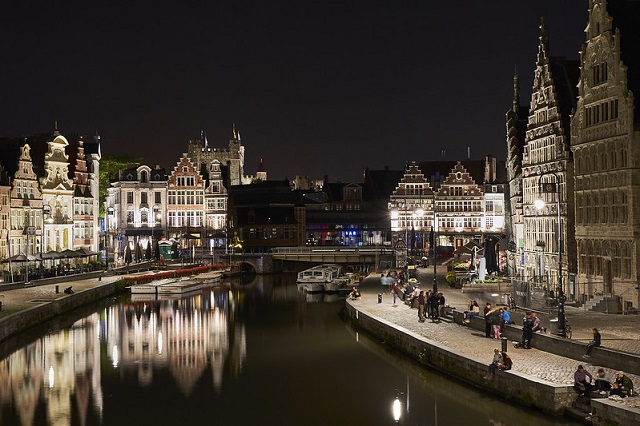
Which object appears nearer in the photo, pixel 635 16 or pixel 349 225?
pixel 635 16

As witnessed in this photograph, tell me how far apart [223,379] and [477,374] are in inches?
379

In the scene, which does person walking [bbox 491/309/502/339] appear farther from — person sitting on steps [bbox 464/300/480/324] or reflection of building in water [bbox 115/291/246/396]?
reflection of building in water [bbox 115/291/246/396]

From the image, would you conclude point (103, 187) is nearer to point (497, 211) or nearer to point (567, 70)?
point (497, 211)

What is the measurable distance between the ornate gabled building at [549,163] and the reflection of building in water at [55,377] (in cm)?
2293

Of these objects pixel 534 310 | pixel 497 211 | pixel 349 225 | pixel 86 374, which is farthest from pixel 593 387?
pixel 349 225

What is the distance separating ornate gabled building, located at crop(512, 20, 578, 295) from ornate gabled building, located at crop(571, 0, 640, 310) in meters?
4.25

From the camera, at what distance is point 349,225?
107125 millimetres

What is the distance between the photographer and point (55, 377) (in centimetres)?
3064

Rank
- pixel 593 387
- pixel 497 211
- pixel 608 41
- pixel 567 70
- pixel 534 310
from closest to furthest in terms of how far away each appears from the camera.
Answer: pixel 593 387 → pixel 534 310 → pixel 608 41 → pixel 567 70 → pixel 497 211

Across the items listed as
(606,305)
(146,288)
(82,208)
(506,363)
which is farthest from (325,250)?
(506,363)

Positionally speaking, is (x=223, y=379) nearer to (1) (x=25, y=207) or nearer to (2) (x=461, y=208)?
(1) (x=25, y=207)

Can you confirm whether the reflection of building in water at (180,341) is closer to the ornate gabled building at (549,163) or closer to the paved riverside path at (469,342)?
the paved riverside path at (469,342)

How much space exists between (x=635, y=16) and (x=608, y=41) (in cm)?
259

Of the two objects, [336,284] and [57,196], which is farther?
[57,196]
